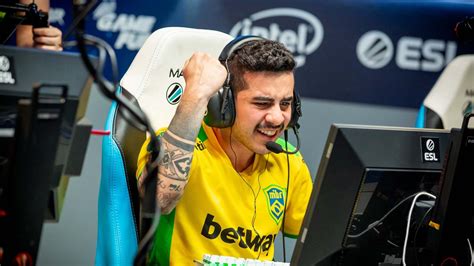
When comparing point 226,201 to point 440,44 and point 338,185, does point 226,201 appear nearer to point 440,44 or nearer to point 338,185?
point 338,185

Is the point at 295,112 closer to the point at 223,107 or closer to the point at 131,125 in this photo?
the point at 223,107

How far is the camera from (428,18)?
3139mm

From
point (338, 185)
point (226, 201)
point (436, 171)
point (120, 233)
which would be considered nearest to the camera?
point (338, 185)

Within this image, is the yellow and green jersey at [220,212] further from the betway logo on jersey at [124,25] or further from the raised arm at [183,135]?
the betway logo on jersey at [124,25]

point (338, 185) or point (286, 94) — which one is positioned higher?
point (286, 94)

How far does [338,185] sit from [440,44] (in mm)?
2004

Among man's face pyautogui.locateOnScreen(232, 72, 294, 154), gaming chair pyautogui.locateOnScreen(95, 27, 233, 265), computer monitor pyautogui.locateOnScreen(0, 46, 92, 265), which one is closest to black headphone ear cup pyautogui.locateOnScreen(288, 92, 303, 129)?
man's face pyautogui.locateOnScreen(232, 72, 294, 154)

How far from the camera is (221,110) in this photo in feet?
6.21

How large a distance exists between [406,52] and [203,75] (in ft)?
5.01

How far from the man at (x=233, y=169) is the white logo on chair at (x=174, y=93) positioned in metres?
0.09

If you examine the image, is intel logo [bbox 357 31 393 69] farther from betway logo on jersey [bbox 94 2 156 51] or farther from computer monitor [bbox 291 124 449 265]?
computer monitor [bbox 291 124 449 265]

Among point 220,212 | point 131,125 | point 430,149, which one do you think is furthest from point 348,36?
point 430,149

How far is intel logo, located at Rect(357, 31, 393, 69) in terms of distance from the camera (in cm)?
312

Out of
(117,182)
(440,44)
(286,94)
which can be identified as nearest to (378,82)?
(440,44)
